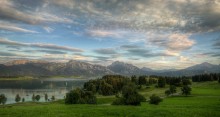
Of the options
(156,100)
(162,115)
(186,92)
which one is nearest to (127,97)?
(156,100)

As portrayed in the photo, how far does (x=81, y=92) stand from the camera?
322 feet

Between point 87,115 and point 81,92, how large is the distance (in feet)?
240

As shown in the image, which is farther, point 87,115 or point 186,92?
point 186,92

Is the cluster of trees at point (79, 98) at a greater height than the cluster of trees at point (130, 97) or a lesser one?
lesser

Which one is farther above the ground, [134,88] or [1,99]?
[134,88]

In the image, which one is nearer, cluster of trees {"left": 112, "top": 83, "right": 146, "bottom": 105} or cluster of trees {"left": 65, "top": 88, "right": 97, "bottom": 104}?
cluster of trees {"left": 112, "top": 83, "right": 146, "bottom": 105}

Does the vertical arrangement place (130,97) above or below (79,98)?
above

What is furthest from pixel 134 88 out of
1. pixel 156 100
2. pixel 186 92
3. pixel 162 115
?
pixel 186 92

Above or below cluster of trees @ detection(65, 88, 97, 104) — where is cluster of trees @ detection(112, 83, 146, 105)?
above

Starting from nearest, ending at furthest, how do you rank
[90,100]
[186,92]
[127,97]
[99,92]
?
[127,97] < [90,100] < [186,92] < [99,92]

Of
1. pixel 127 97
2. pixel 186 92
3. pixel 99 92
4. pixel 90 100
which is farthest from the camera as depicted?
pixel 99 92

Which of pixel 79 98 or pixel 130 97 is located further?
pixel 79 98

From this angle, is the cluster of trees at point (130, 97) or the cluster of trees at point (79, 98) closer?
the cluster of trees at point (130, 97)

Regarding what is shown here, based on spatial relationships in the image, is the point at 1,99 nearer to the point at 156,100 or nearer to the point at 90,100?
the point at 90,100
